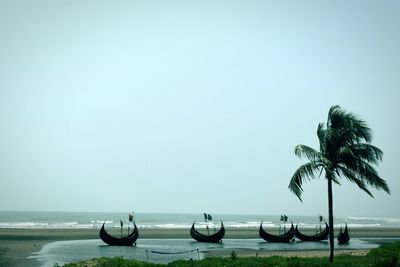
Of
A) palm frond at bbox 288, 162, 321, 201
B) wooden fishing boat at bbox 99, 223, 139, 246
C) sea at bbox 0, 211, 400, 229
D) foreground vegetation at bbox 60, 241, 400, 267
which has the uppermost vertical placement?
palm frond at bbox 288, 162, 321, 201

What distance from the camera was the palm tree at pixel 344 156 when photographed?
14914mm

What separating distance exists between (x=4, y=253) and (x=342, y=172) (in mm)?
26240

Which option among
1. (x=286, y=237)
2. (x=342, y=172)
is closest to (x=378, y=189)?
(x=342, y=172)

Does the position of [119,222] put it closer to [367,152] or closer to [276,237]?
[276,237]

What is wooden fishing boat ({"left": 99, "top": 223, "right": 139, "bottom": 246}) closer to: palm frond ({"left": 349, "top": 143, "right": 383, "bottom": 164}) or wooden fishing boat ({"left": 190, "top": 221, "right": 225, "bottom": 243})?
wooden fishing boat ({"left": 190, "top": 221, "right": 225, "bottom": 243})

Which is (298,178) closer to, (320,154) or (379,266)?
(320,154)

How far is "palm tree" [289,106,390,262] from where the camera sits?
Answer: 14914 mm

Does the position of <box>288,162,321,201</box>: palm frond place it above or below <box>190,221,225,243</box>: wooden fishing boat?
above

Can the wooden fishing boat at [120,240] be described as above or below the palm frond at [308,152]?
below

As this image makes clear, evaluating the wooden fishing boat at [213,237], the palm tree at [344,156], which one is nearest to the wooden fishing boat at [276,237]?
the wooden fishing boat at [213,237]

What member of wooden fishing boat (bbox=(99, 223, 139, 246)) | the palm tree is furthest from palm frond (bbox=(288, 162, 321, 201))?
wooden fishing boat (bbox=(99, 223, 139, 246))

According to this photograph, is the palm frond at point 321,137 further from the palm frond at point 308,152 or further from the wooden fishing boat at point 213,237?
the wooden fishing boat at point 213,237

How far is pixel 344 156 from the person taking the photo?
49.9 ft

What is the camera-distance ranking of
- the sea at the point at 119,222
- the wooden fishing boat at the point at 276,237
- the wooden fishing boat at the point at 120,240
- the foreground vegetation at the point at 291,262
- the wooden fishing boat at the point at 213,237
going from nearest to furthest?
the foreground vegetation at the point at 291,262 < the wooden fishing boat at the point at 120,240 < the wooden fishing boat at the point at 213,237 < the wooden fishing boat at the point at 276,237 < the sea at the point at 119,222
